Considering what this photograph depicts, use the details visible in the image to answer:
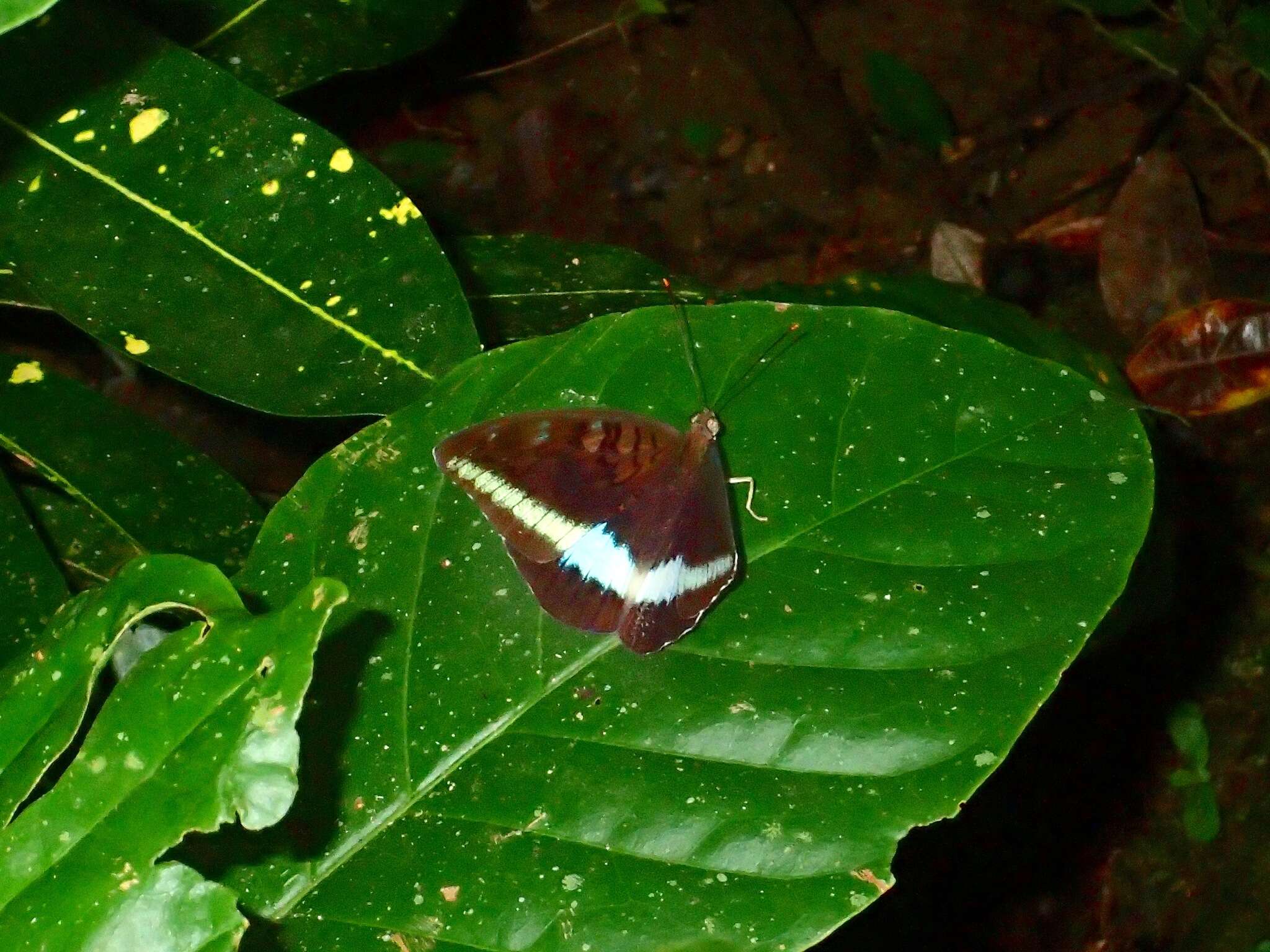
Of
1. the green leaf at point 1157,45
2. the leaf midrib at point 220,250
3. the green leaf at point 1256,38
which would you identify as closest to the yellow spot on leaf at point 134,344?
the leaf midrib at point 220,250

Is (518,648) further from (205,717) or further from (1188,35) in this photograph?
(1188,35)

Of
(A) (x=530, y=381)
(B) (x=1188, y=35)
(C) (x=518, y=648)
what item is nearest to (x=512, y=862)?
(C) (x=518, y=648)

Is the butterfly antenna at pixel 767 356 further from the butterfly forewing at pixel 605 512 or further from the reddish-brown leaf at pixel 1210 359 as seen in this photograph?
the reddish-brown leaf at pixel 1210 359

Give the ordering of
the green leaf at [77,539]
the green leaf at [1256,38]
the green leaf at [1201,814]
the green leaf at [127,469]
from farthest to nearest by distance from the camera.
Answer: the green leaf at [1201,814] → the green leaf at [1256,38] → the green leaf at [77,539] → the green leaf at [127,469]

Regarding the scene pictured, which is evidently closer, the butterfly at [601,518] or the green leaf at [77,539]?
the butterfly at [601,518]

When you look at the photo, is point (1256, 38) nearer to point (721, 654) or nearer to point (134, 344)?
point (721, 654)

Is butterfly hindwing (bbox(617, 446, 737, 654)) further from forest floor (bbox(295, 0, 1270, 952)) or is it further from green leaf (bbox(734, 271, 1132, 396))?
forest floor (bbox(295, 0, 1270, 952))
